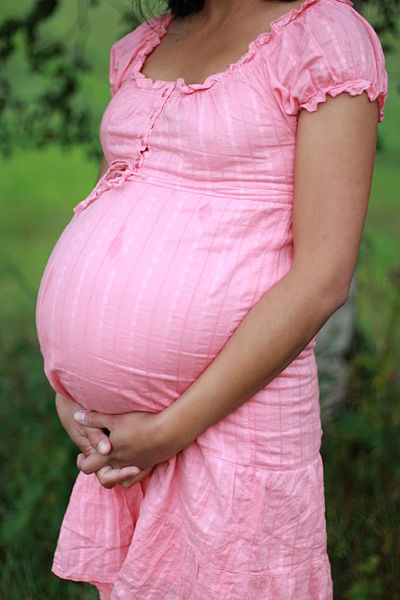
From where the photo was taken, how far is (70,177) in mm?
7035

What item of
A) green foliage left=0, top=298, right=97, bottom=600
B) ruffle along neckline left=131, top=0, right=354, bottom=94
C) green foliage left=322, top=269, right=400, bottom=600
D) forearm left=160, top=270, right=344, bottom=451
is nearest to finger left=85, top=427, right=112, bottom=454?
forearm left=160, top=270, right=344, bottom=451

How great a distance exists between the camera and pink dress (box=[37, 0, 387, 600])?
1.46 metres

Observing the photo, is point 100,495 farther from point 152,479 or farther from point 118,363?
point 118,363

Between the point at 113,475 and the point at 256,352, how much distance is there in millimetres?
414

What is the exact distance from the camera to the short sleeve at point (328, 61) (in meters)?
1.37

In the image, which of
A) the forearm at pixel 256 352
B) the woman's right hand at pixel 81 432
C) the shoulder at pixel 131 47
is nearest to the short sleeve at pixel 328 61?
the forearm at pixel 256 352

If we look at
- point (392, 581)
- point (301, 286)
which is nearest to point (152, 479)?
point (301, 286)

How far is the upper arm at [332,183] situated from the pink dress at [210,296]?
0.10 feet

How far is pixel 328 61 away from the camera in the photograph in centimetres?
138

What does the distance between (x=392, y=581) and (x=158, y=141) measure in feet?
5.88

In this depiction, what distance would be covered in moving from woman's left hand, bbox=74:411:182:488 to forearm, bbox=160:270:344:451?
0.03m

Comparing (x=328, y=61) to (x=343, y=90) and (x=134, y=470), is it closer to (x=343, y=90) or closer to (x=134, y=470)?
(x=343, y=90)

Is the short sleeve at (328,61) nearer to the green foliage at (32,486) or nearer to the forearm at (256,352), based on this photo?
the forearm at (256,352)

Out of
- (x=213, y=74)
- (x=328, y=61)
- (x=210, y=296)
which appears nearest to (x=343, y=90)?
(x=328, y=61)
